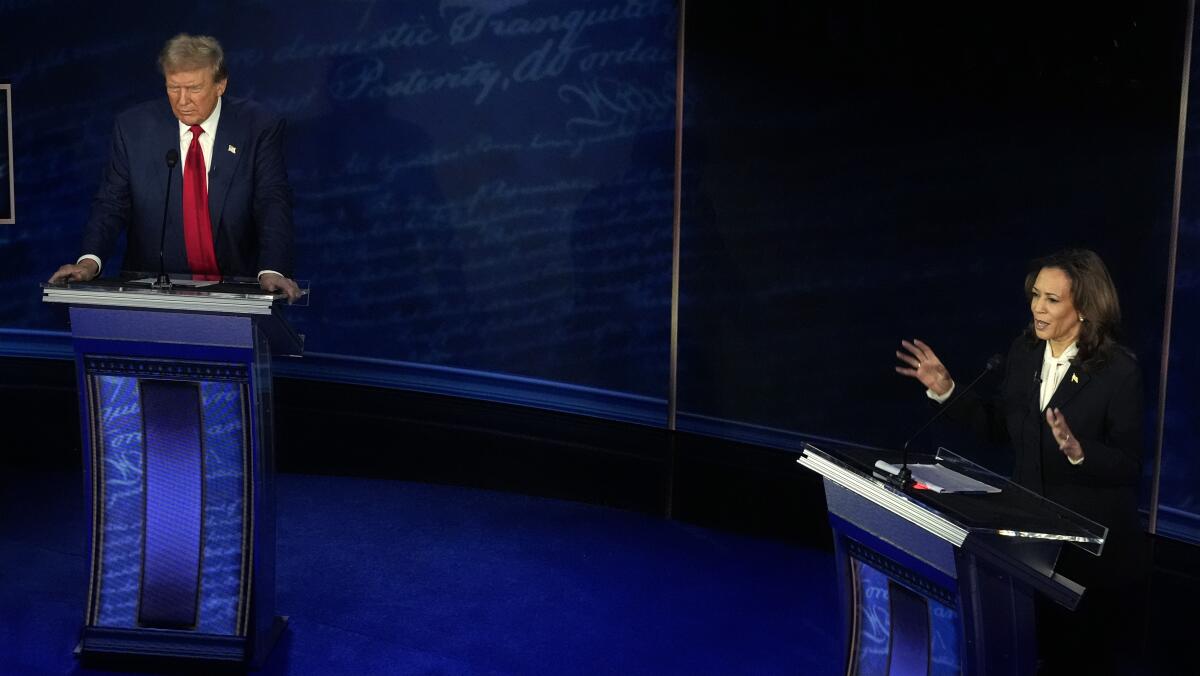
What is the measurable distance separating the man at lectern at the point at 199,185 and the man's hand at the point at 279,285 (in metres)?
0.30

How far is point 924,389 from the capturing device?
15.0 ft

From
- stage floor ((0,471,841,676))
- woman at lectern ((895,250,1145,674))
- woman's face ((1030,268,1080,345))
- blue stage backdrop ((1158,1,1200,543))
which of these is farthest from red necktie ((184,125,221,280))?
blue stage backdrop ((1158,1,1200,543))

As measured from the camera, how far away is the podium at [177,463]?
3.29 metres

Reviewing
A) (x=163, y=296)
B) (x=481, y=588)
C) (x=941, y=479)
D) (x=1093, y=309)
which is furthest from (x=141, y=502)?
(x=1093, y=309)

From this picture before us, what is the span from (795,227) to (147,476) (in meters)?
2.52

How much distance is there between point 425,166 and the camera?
5.54m

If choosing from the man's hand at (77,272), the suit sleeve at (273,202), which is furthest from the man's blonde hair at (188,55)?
the man's hand at (77,272)

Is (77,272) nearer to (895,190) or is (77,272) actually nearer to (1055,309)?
(1055,309)

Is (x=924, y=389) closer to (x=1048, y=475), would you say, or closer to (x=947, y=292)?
(x=947, y=292)

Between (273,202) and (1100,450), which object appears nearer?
(1100,450)

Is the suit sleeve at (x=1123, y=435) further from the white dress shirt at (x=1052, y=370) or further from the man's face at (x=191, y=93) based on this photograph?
the man's face at (x=191, y=93)

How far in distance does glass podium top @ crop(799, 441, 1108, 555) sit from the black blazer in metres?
0.31

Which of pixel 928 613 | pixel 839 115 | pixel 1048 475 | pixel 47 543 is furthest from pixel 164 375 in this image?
pixel 839 115

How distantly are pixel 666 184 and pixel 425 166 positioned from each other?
1.11m
